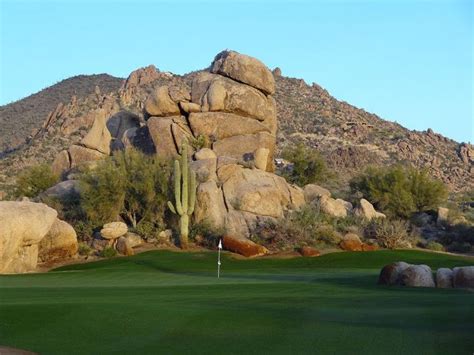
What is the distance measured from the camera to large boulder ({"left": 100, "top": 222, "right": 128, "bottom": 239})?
152ft

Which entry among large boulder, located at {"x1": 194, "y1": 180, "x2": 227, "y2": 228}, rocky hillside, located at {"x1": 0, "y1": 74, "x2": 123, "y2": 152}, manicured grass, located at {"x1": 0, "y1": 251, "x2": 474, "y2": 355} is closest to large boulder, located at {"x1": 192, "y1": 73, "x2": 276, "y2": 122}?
large boulder, located at {"x1": 194, "y1": 180, "x2": 227, "y2": 228}

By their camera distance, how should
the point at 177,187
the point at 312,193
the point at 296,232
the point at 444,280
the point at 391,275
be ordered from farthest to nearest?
the point at 312,193 → the point at 296,232 → the point at 177,187 → the point at 391,275 → the point at 444,280

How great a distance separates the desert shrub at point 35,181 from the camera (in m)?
57.6

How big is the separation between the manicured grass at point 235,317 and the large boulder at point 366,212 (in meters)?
22.7

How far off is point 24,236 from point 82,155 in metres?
22.2

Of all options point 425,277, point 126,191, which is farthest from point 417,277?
point 126,191

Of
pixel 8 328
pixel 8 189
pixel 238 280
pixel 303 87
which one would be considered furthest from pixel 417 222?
pixel 303 87

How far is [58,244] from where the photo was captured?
4359 centimetres

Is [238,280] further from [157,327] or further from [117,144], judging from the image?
[117,144]

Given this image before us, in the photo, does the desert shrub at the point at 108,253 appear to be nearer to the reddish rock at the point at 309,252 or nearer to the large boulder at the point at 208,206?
the large boulder at the point at 208,206

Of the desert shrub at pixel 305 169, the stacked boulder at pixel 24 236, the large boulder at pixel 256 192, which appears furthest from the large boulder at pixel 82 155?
the stacked boulder at pixel 24 236

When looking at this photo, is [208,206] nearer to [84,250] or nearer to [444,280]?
[84,250]

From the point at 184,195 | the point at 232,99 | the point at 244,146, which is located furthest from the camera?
the point at 232,99

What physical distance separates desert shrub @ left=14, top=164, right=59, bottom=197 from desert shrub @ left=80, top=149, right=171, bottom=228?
274 inches
